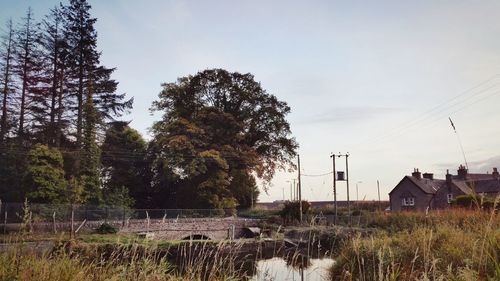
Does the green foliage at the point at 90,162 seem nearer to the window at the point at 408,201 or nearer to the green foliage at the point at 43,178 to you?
the green foliage at the point at 43,178

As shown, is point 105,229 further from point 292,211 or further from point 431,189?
point 431,189

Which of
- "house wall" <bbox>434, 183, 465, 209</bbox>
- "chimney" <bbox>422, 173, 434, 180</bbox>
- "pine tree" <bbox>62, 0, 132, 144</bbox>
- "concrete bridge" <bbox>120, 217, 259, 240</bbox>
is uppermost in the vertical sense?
"pine tree" <bbox>62, 0, 132, 144</bbox>

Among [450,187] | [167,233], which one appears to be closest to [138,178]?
[167,233]

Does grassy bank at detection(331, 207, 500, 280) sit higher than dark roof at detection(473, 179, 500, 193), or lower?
lower

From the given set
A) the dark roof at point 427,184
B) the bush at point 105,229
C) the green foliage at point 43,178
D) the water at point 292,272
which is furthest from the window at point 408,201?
the green foliage at point 43,178

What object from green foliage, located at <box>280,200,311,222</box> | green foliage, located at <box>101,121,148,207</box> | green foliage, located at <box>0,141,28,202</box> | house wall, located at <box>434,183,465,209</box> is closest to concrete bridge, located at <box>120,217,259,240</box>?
green foliage, located at <box>280,200,311,222</box>

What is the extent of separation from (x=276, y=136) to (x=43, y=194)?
22849mm

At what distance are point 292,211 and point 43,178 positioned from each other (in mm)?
18576

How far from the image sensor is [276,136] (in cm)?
4322

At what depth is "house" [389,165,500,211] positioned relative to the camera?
143ft

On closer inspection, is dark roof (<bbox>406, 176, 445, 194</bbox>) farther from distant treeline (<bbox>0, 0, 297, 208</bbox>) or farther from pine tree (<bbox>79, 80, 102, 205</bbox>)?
pine tree (<bbox>79, 80, 102, 205</bbox>)

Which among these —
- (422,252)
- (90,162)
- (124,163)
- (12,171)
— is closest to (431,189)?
(124,163)

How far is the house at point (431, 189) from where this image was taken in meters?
43.5

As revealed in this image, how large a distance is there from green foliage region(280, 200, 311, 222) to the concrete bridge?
2474mm
